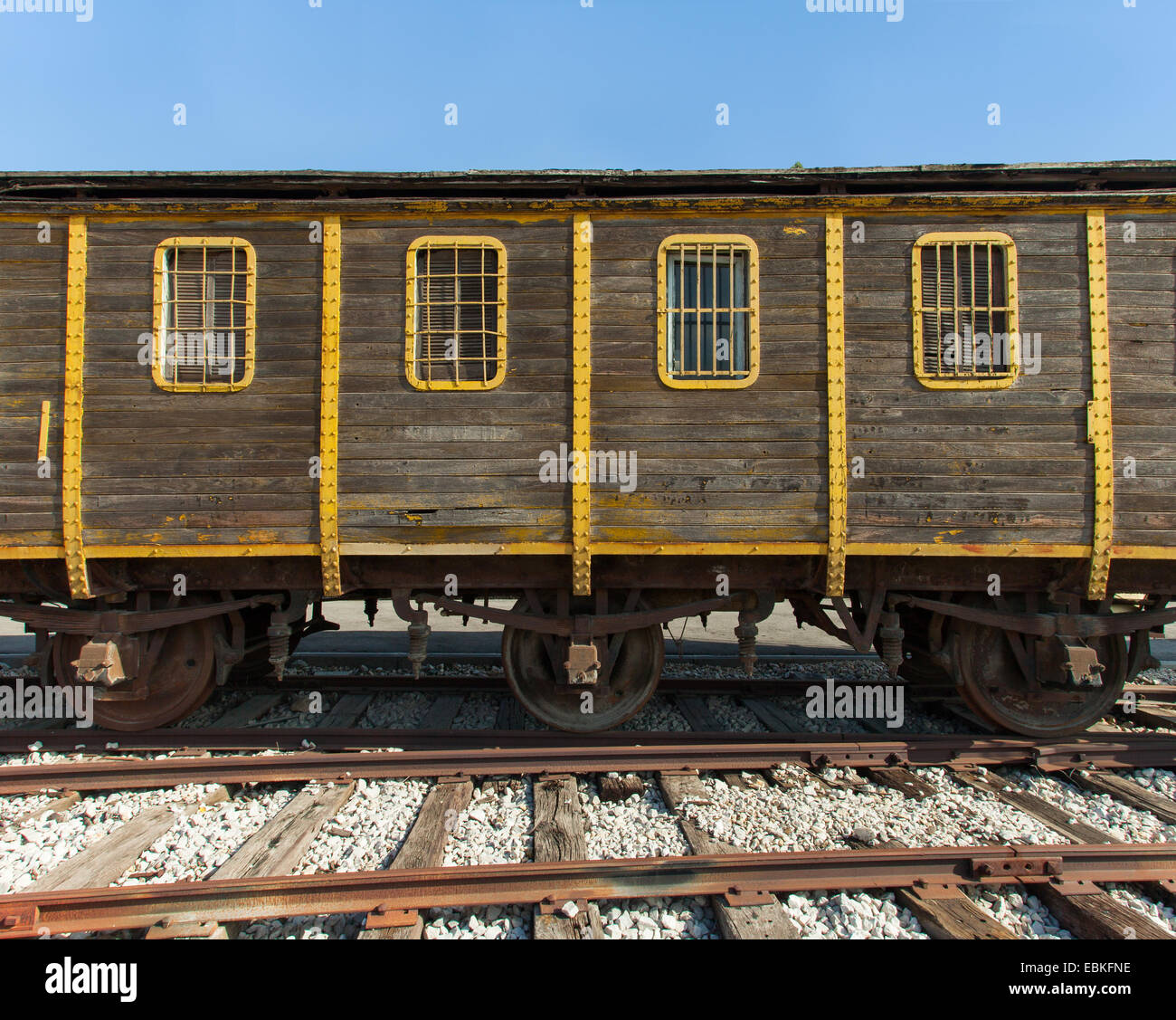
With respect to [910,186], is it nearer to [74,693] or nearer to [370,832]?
[370,832]

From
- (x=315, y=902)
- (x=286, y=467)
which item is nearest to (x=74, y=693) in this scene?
(x=286, y=467)

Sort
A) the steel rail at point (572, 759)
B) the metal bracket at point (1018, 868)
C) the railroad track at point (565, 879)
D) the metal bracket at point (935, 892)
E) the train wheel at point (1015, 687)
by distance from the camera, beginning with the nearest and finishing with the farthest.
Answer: the railroad track at point (565, 879)
the metal bracket at point (935, 892)
the metal bracket at point (1018, 868)
the steel rail at point (572, 759)
the train wheel at point (1015, 687)

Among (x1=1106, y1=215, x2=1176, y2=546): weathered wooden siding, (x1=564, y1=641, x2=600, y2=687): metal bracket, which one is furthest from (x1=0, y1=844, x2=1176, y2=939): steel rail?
(x1=1106, y1=215, x2=1176, y2=546): weathered wooden siding

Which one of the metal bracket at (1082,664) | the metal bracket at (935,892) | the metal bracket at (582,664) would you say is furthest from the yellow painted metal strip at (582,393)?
the metal bracket at (1082,664)

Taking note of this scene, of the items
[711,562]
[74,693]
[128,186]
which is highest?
[128,186]

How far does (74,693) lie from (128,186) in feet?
15.6

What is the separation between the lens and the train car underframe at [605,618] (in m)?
5.30

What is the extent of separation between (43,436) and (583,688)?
5262 mm

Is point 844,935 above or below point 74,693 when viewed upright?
below

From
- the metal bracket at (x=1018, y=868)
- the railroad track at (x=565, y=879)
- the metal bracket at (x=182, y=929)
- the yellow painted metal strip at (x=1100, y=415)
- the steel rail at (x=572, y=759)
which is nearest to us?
the metal bracket at (x=182, y=929)

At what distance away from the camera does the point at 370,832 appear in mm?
3977

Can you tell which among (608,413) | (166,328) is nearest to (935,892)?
(608,413)

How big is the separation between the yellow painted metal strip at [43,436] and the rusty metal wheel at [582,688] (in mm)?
4279

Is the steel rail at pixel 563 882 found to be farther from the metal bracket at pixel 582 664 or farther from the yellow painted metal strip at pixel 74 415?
the yellow painted metal strip at pixel 74 415
